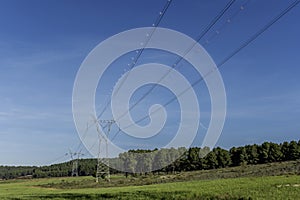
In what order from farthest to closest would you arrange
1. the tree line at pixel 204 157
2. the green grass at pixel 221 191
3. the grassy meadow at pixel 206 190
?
1. the tree line at pixel 204 157
2. the grassy meadow at pixel 206 190
3. the green grass at pixel 221 191

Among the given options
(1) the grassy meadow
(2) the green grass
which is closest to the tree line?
(1) the grassy meadow

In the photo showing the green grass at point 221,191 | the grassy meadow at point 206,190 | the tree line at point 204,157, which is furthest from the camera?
the tree line at point 204,157

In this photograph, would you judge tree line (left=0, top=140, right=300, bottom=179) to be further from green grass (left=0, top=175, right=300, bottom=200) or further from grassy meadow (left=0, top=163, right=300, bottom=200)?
green grass (left=0, top=175, right=300, bottom=200)

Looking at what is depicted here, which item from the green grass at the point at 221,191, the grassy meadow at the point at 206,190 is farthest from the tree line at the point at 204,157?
the green grass at the point at 221,191

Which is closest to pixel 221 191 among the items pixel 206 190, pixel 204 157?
pixel 206 190

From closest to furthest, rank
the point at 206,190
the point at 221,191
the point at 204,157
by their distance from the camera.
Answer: the point at 221,191 → the point at 206,190 → the point at 204,157

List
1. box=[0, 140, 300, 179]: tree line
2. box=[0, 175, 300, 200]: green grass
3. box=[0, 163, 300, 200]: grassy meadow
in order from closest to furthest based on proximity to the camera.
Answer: box=[0, 175, 300, 200]: green grass < box=[0, 163, 300, 200]: grassy meadow < box=[0, 140, 300, 179]: tree line

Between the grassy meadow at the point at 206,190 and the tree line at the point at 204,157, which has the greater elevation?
the tree line at the point at 204,157

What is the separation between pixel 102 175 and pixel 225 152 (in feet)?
175

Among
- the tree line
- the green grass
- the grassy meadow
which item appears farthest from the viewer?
the tree line

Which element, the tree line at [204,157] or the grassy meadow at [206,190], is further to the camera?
the tree line at [204,157]

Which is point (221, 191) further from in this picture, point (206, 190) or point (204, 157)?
point (204, 157)

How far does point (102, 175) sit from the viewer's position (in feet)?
398

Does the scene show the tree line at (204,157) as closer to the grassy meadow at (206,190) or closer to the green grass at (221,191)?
the grassy meadow at (206,190)
